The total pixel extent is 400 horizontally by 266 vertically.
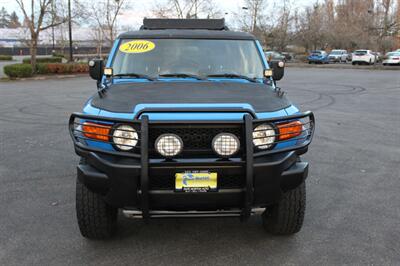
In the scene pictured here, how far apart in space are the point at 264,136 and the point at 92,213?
1581mm

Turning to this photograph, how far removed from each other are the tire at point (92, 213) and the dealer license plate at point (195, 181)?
750 mm

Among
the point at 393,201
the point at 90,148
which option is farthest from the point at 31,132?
the point at 393,201

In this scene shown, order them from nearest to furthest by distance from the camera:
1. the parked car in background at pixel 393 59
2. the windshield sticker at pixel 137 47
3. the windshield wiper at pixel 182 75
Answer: the windshield wiper at pixel 182 75 → the windshield sticker at pixel 137 47 → the parked car in background at pixel 393 59

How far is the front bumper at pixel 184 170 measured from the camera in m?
2.79

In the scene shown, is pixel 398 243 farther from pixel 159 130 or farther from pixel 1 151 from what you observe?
pixel 1 151

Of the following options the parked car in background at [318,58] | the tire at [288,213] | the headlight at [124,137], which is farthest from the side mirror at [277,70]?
the parked car in background at [318,58]

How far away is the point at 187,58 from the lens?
4.24 metres

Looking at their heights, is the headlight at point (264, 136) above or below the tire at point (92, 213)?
above

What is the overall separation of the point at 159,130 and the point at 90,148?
543 mm

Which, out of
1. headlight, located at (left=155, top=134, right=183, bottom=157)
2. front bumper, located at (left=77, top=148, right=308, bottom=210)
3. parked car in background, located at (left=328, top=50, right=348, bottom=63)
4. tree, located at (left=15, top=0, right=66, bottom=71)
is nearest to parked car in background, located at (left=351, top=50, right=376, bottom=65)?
parked car in background, located at (left=328, top=50, right=348, bottom=63)

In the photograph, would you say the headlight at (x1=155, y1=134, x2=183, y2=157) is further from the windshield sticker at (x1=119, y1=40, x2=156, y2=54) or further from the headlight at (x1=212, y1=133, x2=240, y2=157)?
the windshield sticker at (x1=119, y1=40, x2=156, y2=54)

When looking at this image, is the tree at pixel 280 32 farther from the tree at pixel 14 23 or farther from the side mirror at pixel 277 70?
the side mirror at pixel 277 70

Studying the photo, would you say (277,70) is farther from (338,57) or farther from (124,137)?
(338,57)

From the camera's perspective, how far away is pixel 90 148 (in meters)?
2.94
